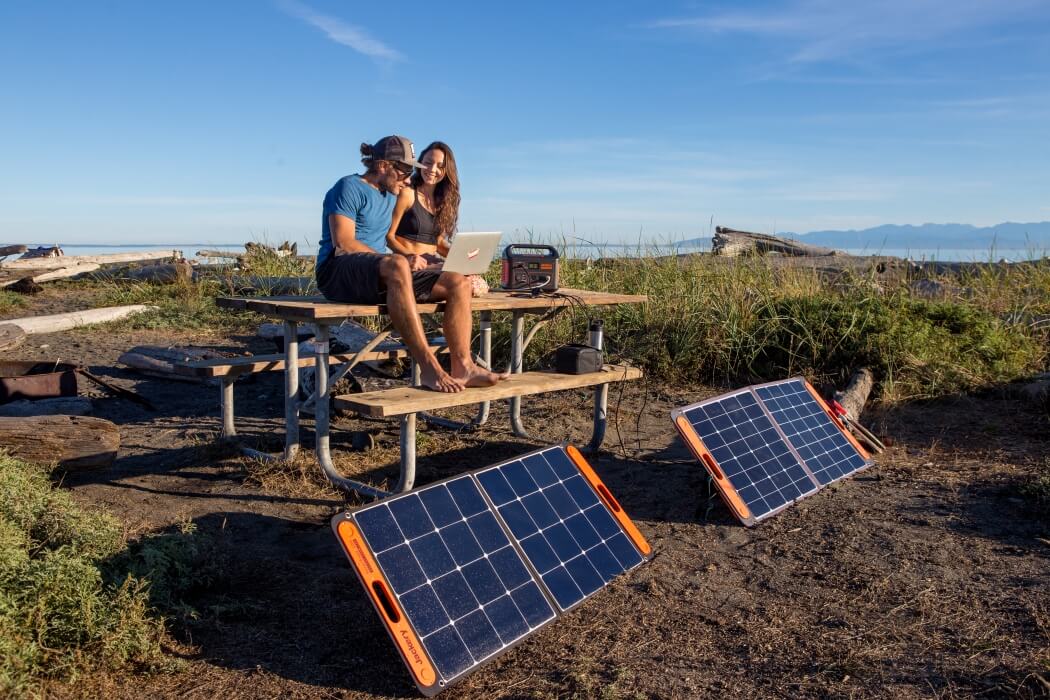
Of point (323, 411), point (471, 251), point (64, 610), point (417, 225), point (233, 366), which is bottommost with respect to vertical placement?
point (64, 610)

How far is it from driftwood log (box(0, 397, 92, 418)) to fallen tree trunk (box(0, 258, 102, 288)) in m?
8.23

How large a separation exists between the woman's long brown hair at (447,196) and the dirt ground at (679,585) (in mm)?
1417

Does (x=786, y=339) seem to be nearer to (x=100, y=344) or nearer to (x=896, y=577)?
(x=896, y=577)

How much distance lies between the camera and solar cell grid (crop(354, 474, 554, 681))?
2.79 m

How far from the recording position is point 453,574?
9.74 ft

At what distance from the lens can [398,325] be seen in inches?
178

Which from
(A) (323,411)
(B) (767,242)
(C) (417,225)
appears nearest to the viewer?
(A) (323,411)

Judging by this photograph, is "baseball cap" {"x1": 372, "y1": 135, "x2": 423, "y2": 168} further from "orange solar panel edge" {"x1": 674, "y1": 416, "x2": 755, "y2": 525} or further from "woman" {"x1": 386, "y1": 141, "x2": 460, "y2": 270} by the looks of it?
"orange solar panel edge" {"x1": 674, "y1": 416, "x2": 755, "y2": 525}

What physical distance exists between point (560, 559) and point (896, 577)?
4.48 ft

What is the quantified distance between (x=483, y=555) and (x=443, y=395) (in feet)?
4.14

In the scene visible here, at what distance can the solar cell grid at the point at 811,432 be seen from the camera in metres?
4.88

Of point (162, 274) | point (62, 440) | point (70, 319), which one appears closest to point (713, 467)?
point (62, 440)

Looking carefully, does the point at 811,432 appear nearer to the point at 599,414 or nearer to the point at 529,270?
the point at 599,414

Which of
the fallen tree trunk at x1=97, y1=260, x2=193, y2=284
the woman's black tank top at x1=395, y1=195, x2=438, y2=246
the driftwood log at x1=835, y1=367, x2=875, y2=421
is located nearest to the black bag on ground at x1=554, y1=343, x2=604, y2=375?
the woman's black tank top at x1=395, y1=195, x2=438, y2=246
